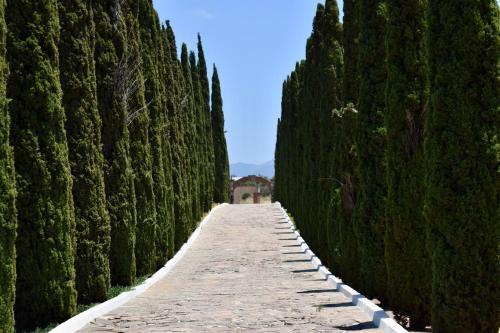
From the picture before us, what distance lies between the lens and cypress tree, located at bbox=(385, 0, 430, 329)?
10.4m

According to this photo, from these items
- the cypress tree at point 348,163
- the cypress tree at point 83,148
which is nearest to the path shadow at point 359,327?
the cypress tree at point 83,148

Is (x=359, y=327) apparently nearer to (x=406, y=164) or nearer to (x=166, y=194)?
(x=406, y=164)

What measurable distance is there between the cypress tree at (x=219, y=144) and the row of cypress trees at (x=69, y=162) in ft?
117

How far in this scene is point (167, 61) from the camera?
27.0 m

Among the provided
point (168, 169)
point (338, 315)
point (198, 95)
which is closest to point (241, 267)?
point (168, 169)

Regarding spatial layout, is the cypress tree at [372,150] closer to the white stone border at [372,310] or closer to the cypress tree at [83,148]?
the white stone border at [372,310]

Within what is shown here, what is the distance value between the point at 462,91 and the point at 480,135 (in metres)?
0.54

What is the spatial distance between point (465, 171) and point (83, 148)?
6592 mm

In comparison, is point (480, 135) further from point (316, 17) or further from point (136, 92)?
point (316, 17)

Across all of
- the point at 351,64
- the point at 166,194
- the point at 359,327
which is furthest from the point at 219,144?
the point at 359,327

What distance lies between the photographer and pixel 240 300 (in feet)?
42.0

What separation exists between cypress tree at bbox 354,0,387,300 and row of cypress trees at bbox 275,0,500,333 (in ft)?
0.07

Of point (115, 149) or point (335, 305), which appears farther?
point (115, 149)

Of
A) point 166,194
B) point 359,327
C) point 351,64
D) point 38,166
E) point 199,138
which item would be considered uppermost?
point 199,138
